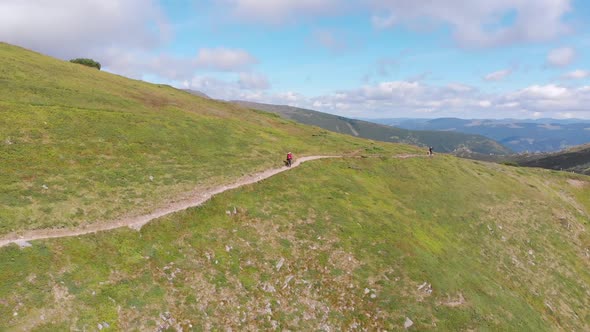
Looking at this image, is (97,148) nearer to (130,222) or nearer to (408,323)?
(130,222)

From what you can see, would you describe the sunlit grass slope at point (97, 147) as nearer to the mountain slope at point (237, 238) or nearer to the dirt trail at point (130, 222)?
the mountain slope at point (237, 238)

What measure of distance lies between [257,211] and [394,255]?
52.5ft

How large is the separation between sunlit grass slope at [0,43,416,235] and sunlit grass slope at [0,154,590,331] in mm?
5019

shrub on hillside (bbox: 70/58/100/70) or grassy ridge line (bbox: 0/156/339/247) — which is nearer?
grassy ridge line (bbox: 0/156/339/247)

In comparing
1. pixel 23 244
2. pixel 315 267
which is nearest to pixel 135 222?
pixel 23 244

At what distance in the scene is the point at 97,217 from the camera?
3056 cm

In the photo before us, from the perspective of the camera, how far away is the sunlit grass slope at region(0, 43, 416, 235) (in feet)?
104

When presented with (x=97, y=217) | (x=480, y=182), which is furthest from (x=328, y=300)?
(x=480, y=182)

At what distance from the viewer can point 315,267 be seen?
33.7 m

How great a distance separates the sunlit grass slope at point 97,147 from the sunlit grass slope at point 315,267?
5.02 metres

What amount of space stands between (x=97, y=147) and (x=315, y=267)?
31626mm

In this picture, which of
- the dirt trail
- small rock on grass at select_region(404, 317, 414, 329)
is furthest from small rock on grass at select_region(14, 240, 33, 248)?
small rock on grass at select_region(404, 317, 414, 329)

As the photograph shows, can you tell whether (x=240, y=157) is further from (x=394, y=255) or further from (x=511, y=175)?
(x=511, y=175)

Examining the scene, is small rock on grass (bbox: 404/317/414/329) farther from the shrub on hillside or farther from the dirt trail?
the shrub on hillside
